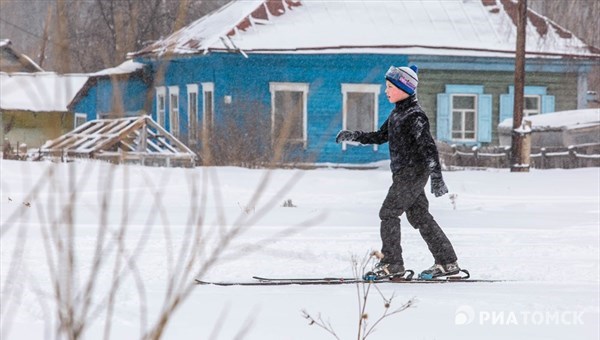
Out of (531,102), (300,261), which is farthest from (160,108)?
(300,261)

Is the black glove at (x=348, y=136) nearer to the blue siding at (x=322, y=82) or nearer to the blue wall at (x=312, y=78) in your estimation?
the blue siding at (x=322, y=82)

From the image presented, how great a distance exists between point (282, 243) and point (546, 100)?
20.2m

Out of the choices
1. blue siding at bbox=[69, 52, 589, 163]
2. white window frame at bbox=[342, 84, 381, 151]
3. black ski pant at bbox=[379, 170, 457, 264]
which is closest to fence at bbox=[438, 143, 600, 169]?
blue siding at bbox=[69, 52, 589, 163]

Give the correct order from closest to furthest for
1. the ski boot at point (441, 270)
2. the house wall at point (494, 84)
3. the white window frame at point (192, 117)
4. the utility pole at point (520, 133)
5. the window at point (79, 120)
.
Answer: the ski boot at point (441, 270) → the utility pole at point (520, 133) → the white window frame at point (192, 117) → the house wall at point (494, 84) → the window at point (79, 120)

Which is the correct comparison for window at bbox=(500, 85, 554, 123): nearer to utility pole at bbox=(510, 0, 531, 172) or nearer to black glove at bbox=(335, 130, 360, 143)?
utility pole at bbox=(510, 0, 531, 172)

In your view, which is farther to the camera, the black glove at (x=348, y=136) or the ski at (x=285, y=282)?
the black glove at (x=348, y=136)

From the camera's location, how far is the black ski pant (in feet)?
26.0

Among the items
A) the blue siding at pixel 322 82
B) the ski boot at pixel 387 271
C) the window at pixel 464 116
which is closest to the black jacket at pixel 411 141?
the ski boot at pixel 387 271

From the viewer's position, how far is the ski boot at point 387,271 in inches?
315

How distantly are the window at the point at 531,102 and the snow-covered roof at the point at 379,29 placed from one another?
1094 mm

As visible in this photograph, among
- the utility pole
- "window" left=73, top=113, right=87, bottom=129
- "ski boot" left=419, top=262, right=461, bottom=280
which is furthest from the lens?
"window" left=73, top=113, right=87, bottom=129

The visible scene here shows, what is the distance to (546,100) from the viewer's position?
1153 inches

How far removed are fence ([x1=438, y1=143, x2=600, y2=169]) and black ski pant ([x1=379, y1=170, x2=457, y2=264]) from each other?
1723cm

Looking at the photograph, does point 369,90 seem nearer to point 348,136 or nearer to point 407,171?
point 348,136
